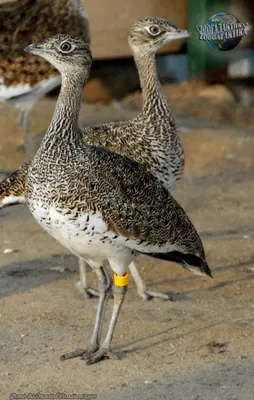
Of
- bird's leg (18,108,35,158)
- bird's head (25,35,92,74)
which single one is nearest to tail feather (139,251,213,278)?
bird's head (25,35,92,74)

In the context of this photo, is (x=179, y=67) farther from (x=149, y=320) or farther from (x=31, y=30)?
(x=149, y=320)

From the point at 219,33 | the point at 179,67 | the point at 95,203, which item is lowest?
the point at 179,67

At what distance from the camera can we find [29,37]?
798 centimetres

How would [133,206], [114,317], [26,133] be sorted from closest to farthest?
[133,206] < [114,317] < [26,133]

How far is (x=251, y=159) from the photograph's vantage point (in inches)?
355

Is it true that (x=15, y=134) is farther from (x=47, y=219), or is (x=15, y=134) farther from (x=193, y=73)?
(x=47, y=219)

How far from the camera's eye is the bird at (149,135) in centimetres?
570

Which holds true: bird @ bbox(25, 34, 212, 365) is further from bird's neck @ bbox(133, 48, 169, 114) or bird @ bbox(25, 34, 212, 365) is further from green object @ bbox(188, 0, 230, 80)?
green object @ bbox(188, 0, 230, 80)

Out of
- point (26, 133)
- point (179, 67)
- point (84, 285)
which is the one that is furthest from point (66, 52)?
point (179, 67)

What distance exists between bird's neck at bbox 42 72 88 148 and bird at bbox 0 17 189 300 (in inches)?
27.3

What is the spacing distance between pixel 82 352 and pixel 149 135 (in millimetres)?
1563

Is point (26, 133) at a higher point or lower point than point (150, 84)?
lower

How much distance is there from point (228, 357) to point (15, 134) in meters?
5.21

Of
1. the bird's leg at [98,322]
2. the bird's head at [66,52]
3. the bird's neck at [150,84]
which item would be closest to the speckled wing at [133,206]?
the bird's leg at [98,322]
